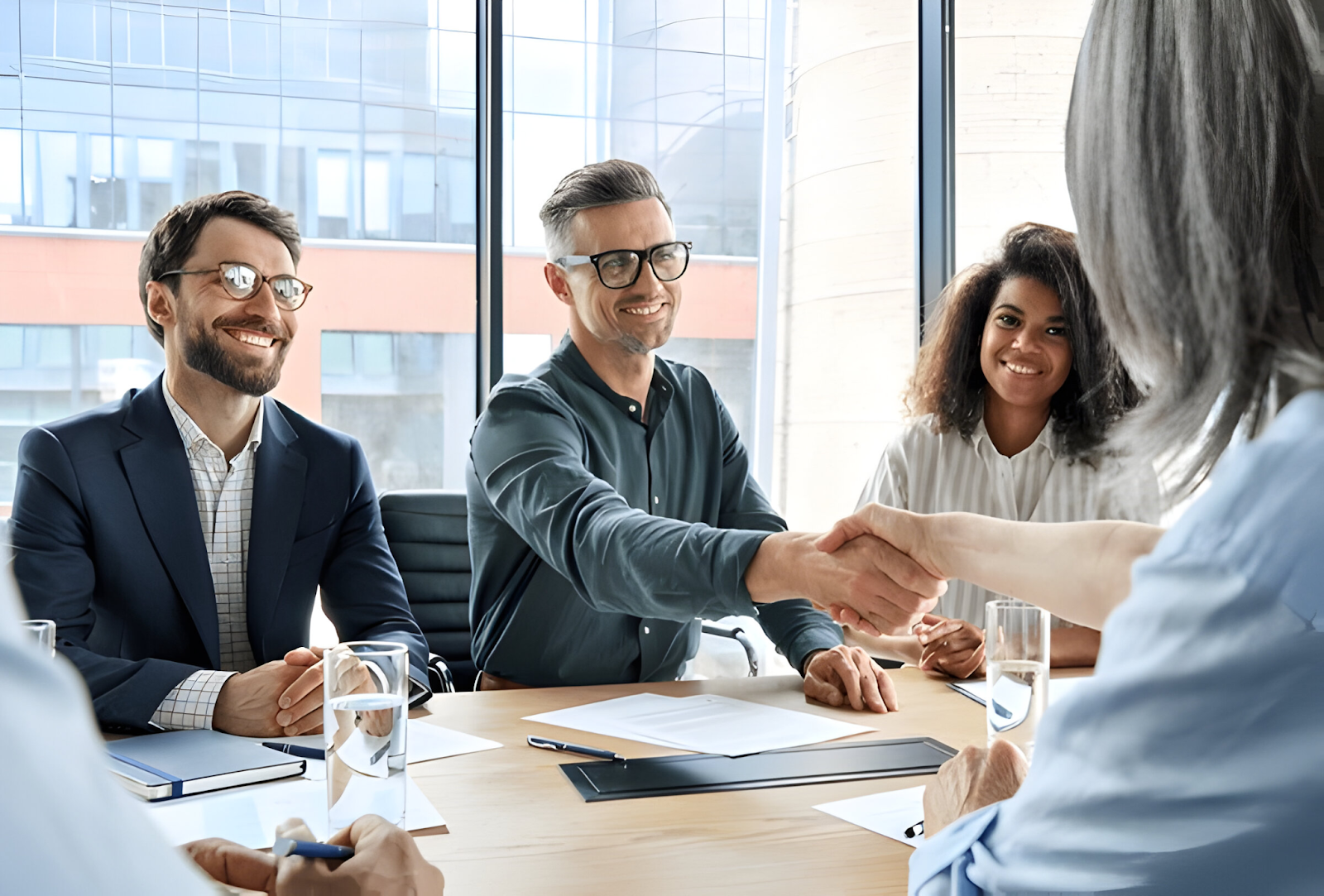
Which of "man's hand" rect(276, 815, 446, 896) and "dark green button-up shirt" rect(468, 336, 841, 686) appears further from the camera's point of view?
"dark green button-up shirt" rect(468, 336, 841, 686)

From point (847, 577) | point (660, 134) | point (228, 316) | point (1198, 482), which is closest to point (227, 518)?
point (228, 316)

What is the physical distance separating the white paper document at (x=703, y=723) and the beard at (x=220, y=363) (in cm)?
101

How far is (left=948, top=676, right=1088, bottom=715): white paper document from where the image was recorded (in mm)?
1308

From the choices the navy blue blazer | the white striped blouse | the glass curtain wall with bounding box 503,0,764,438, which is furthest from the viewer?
the glass curtain wall with bounding box 503,0,764,438

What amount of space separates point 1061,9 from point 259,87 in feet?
8.78

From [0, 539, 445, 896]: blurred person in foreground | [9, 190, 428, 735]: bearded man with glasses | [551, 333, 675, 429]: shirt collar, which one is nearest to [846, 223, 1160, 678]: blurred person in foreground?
[551, 333, 675, 429]: shirt collar

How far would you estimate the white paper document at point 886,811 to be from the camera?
3.97ft

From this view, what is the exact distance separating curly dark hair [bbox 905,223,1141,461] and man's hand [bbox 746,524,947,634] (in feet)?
3.15

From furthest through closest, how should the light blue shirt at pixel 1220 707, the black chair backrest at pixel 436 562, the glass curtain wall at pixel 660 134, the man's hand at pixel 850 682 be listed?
the glass curtain wall at pixel 660 134, the black chair backrest at pixel 436 562, the man's hand at pixel 850 682, the light blue shirt at pixel 1220 707

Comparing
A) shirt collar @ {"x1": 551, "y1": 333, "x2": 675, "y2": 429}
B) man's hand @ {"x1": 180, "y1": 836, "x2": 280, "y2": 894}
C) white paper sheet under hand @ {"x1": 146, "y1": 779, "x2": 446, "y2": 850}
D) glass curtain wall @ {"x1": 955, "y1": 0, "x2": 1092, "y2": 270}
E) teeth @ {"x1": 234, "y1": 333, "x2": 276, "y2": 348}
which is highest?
glass curtain wall @ {"x1": 955, "y1": 0, "x2": 1092, "y2": 270}

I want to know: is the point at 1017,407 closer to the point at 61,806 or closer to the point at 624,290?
the point at 624,290

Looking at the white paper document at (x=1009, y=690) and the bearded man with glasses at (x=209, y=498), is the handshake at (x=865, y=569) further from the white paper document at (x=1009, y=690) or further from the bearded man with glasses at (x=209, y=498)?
the bearded man with glasses at (x=209, y=498)

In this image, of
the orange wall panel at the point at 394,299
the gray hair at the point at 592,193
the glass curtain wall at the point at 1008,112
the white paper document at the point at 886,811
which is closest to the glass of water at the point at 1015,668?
the white paper document at the point at 886,811

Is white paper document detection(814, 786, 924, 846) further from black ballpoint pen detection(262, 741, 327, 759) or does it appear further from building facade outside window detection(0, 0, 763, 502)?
building facade outside window detection(0, 0, 763, 502)
